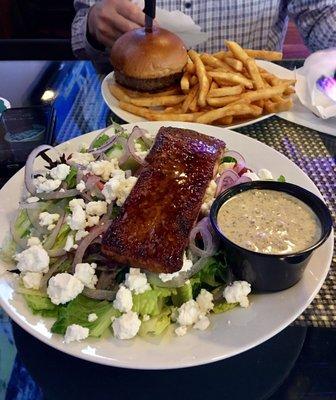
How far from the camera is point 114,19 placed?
3.03 meters

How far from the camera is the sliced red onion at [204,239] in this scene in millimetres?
1474

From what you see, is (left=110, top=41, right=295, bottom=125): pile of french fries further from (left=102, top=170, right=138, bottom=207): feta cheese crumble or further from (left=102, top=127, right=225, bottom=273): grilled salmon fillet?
(left=102, top=170, right=138, bottom=207): feta cheese crumble

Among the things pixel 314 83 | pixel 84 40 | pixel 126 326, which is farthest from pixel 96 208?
pixel 84 40

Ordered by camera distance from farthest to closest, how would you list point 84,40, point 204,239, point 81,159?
point 84,40
point 81,159
point 204,239

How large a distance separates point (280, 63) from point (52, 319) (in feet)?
7.31

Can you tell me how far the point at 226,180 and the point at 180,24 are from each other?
5.56 ft

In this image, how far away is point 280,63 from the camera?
3.00 meters

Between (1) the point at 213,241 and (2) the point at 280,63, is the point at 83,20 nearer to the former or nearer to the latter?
(2) the point at 280,63

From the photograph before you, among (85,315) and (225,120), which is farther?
(225,120)

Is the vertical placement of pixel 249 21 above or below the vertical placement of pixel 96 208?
below

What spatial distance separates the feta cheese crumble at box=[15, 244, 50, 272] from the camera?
4.76 feet

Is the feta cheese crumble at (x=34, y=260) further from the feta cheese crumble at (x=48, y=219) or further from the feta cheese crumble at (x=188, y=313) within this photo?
the feta cheese crumble at (x=188, y=313)

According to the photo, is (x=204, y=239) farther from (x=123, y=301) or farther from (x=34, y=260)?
(x=34, y=260)

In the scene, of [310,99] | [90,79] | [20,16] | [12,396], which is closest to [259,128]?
[310,99]
